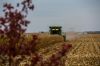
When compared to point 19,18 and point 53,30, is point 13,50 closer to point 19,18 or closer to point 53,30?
point 19,18

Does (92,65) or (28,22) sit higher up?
(28,22)

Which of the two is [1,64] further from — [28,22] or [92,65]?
[92,65]

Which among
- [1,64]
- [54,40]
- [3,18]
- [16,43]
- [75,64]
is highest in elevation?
[3,18]

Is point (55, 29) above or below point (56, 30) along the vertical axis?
above

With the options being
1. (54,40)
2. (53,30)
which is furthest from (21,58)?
(53,30)

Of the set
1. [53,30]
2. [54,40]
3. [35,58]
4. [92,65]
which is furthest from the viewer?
[53,30]

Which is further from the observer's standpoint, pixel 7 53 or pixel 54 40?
pixel 54 40

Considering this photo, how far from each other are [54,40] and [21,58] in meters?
53.6

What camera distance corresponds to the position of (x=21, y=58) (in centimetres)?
641

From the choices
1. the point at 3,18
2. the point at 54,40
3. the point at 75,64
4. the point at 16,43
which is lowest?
the point at 54,40

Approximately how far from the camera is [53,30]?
6838 cm

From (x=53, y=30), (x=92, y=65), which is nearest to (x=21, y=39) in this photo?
(x=92, y=65)

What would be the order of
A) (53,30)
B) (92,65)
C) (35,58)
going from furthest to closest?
(53,30), (92,65), (35,58)

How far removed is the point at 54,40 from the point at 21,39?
5365cm
